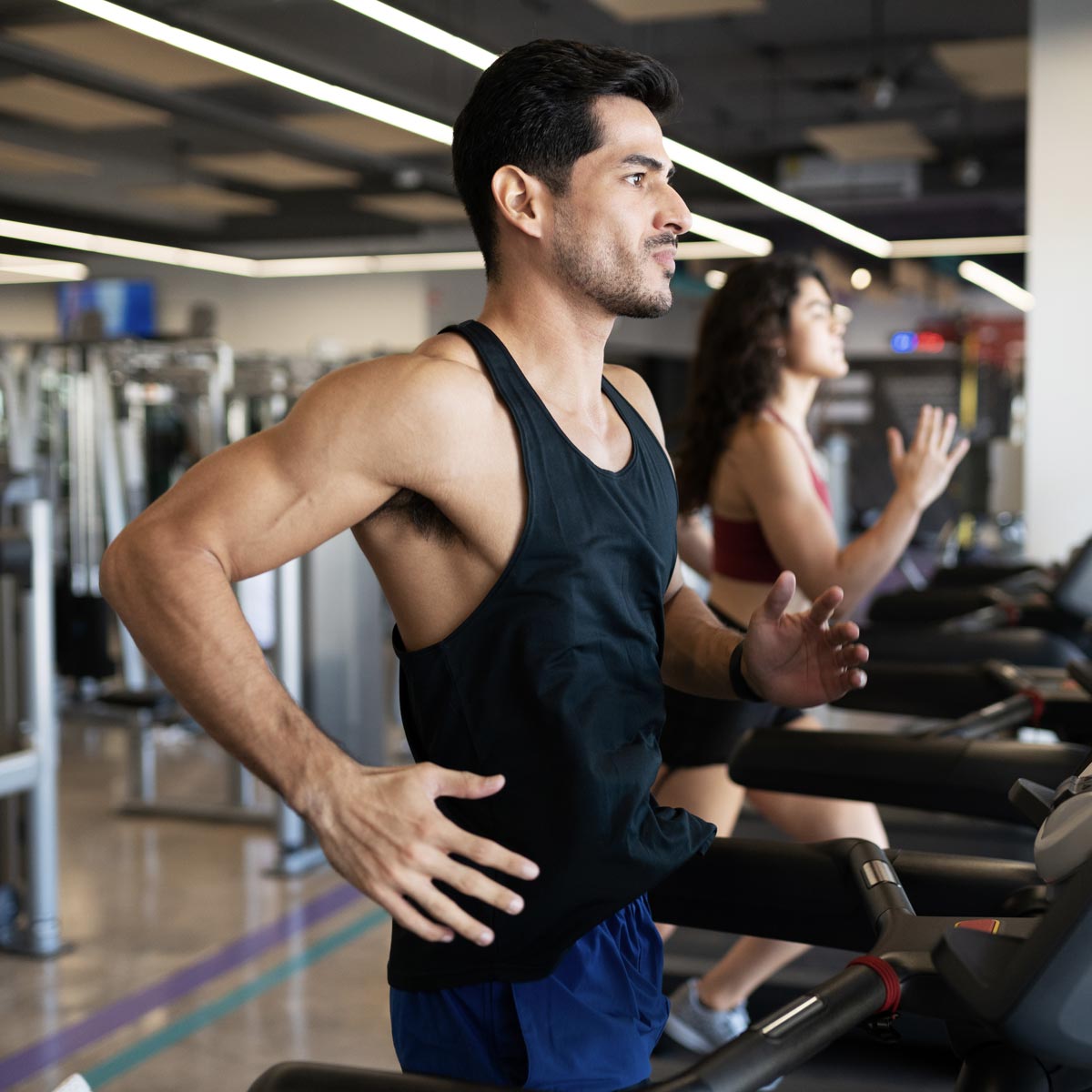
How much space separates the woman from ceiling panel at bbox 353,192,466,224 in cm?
908

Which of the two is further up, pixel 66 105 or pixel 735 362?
pixel 66 105

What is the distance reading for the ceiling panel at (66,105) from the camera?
24.2ft

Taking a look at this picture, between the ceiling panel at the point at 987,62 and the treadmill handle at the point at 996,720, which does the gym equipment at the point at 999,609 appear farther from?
the ceiling panel at the point at 987,62

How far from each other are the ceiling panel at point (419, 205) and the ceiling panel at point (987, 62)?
15.8ft

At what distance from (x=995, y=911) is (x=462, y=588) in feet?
2.10

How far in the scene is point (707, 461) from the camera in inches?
109

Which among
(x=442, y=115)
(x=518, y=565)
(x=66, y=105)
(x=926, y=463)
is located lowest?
(x=518, y=565)

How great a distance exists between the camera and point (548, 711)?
4.17 feet

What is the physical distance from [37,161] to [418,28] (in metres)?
6.60

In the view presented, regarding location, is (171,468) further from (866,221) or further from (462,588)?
(866,221)

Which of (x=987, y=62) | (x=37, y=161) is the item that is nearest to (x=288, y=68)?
(x=987, y=62)

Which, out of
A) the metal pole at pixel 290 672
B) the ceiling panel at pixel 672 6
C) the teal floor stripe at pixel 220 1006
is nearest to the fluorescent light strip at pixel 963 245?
the ceiling panel at pixel 672 6

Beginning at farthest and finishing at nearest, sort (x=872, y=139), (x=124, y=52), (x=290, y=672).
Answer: (x=872, y=139) → (x=124, y=52) → (x=290, y=672)

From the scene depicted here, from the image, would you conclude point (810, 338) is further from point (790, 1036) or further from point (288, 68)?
point (288, 68)
